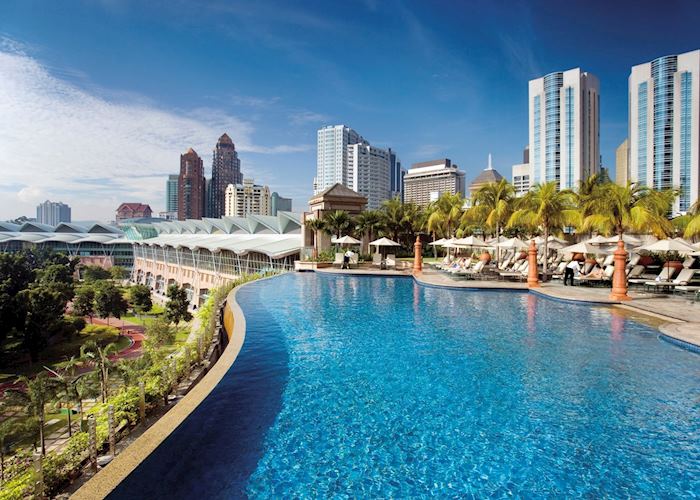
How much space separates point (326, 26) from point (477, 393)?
1682 centimetres

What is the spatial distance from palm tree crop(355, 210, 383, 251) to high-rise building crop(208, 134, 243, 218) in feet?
499

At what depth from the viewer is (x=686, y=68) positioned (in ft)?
212

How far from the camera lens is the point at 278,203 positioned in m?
178

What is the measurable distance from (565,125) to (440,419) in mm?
89578

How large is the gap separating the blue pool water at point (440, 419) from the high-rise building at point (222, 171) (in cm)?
17559

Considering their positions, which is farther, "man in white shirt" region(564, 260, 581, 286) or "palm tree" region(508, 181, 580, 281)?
"palm tree" region(508, 181, 580, 281)

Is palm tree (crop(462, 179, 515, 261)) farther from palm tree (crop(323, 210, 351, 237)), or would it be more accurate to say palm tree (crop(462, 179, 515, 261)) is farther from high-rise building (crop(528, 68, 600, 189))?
high-rise building (crop(528, 68, 600, 189))

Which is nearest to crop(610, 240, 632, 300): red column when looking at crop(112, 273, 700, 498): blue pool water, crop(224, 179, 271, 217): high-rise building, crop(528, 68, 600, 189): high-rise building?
crop(112, 273, 700, 498): blue pool water

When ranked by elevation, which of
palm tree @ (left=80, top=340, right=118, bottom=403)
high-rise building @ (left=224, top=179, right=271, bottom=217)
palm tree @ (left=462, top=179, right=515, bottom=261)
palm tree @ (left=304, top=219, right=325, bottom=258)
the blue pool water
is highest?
high-rise building @ (left=224, top=179, right=271, bottom=217)

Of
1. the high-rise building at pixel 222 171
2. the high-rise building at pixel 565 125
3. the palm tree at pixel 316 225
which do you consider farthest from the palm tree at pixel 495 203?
the high-rise building at pixel 222 171

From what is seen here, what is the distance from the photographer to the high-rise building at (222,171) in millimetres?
177625

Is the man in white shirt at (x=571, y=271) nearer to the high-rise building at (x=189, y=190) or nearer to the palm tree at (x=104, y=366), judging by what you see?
the palm tree at (x=104, y=366)

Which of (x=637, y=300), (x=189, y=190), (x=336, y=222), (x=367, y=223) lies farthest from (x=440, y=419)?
(x=189, y=190)

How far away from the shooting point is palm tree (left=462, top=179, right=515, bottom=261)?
78.5 feet
